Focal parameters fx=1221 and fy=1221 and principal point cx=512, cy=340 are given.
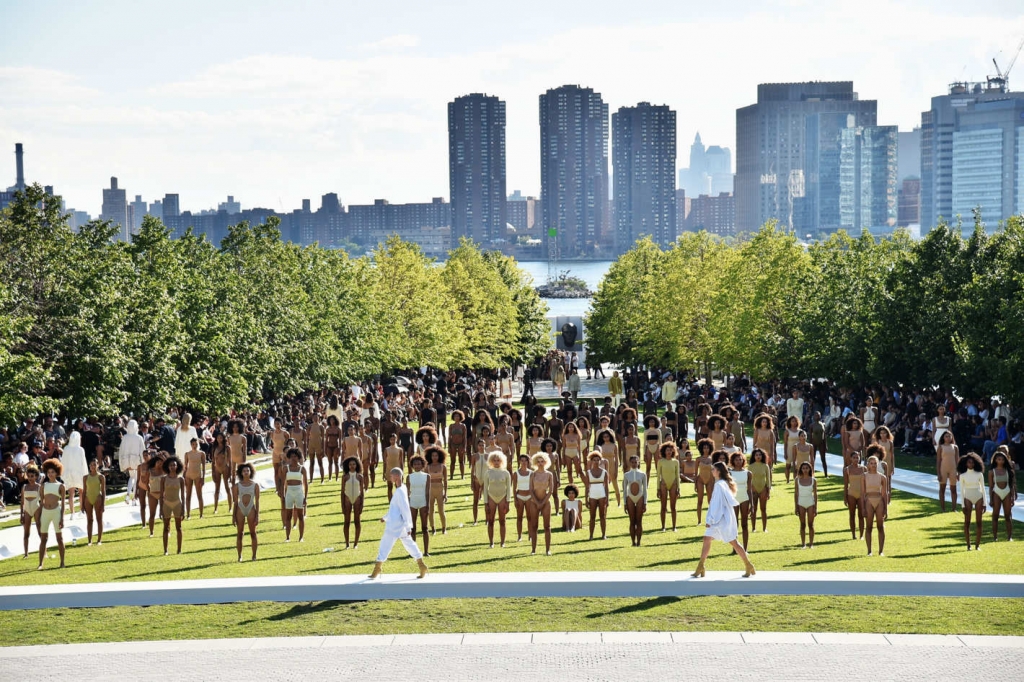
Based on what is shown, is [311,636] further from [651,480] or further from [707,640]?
[651,480]

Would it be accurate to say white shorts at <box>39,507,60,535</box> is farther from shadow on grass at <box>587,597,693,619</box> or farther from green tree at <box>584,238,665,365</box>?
green tree at <box>584,238,665,365</box>

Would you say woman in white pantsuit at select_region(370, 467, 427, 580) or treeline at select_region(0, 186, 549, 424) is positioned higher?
treeline at select_region(0, 186, 549, 424)

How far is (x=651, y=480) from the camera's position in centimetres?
2672

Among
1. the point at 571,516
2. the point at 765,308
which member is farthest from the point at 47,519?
the point at 765,308

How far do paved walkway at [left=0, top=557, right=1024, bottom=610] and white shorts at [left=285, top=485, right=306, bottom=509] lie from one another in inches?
115

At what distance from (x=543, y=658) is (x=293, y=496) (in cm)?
697

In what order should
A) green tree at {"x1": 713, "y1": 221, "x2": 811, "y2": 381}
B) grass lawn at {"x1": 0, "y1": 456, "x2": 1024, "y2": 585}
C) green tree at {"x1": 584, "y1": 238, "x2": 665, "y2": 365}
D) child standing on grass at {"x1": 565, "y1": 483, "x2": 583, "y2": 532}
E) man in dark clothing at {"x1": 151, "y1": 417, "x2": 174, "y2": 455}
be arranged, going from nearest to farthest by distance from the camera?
grass lawn at {"x1": 0, "y1": 456, "x2": 1024, "y2": 585}
child standing on grass at {"x1": 565, "y1": 483, "x2": 583, "y2": 532}
man in dark clothing at {"x1": 151, "y1": 417, "x2": 174, "y2": 455}
green tree at {"x1": 713, "y1": 221, "x2": 811, "y2": 381}
green tree at {"x1": 584, "y1": 238, "x2": 665, "y2": 365}

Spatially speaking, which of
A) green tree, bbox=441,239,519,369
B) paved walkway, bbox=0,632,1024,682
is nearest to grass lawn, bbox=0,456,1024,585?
paved walkway, bbox=0,632,1024,682

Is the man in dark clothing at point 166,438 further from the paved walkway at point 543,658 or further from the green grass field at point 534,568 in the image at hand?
the paved walkway at point 543,658

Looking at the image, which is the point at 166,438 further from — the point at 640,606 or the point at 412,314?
the point at 412,314

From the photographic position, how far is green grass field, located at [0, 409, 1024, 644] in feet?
48.0

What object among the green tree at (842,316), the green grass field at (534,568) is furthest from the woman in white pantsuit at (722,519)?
the green tree at (842,316)

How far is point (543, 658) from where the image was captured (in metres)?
13.4

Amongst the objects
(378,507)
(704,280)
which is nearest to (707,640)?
(378,507)
